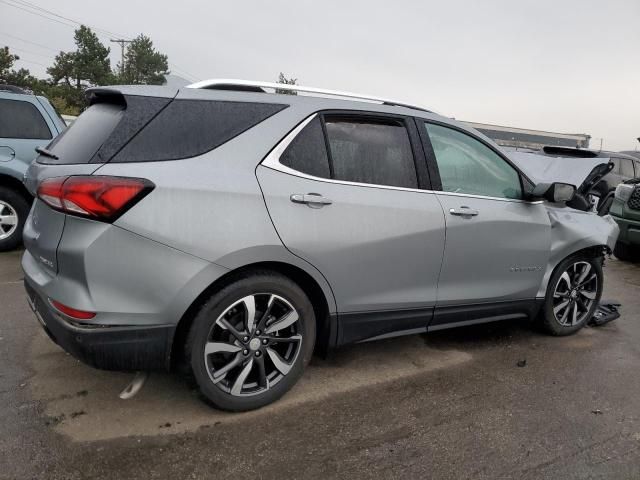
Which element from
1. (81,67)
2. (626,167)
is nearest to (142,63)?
(81,67)

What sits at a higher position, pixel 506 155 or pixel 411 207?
pixel 506 155

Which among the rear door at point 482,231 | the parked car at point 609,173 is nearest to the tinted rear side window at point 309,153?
the rear door at point 482,231

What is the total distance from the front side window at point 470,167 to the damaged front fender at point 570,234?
1.49 ft

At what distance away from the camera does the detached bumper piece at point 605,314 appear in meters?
4.43

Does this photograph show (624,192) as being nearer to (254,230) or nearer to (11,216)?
(254,230)

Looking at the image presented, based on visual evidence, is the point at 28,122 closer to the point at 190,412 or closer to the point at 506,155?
the point at 190,412

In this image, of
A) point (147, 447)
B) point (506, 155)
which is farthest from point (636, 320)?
point (147, 447)

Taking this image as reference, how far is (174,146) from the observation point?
2.40m

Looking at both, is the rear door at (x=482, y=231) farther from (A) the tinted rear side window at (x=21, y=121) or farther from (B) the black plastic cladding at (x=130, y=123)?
(A) the tinted rear side window at (x=21, y=121)

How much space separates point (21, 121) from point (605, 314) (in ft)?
22.0

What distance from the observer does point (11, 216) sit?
6055mm

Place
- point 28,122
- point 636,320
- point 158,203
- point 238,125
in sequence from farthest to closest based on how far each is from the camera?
point 28,122 < point 636,320 < point 238,125 < point 158,203

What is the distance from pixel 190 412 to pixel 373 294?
1.20 metres

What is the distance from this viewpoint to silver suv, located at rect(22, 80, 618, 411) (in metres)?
2.25
